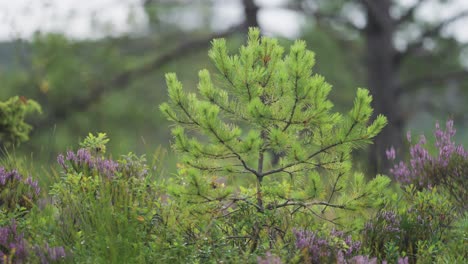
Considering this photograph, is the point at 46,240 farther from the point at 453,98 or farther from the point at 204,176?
the point at 453,98

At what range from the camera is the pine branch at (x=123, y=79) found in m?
12.2

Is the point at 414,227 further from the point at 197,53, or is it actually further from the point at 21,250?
the point at 197,53

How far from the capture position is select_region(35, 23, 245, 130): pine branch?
40.2 ft

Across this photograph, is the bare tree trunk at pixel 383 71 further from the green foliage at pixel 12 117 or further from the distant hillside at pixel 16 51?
the green foliage at pixel 12 117

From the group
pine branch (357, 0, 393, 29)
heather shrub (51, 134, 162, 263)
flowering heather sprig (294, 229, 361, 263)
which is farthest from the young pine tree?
pine branch (357, 0, 393, 29)

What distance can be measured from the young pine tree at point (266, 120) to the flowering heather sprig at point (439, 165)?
1.04 m

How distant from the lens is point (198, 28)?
1509cm

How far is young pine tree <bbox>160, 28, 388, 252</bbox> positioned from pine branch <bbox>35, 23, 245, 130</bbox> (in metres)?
8.30

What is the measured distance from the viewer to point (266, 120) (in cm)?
→ 350

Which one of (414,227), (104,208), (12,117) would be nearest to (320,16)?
(12,117)

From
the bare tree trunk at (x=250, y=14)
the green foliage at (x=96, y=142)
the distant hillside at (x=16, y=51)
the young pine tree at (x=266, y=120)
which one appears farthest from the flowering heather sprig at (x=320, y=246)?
the bare tree trunk at (x=250, y=14)

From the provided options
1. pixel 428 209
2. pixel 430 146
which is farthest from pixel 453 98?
pixel 428 209

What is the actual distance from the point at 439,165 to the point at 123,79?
9.33 metres

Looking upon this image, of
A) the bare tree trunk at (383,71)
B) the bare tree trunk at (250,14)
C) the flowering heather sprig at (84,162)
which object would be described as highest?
the bare tree trunk at (250,14)
